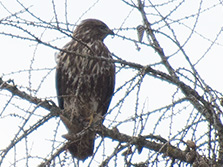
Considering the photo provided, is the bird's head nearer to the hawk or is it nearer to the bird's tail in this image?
the hawk

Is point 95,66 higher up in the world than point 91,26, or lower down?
lower down

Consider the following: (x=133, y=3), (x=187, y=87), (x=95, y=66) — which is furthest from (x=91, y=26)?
(x=187, y=87)

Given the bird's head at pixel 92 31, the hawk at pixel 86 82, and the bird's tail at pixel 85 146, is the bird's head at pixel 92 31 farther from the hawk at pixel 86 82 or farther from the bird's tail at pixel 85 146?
the bird's tail at pixel 85 146

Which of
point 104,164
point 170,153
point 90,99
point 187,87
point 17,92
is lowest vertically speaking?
point 104,164

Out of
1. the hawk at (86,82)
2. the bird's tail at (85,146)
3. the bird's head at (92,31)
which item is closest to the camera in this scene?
the bird's tail at (85,146)

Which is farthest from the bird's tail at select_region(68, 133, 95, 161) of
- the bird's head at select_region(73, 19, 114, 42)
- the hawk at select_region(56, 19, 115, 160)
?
the bird's head at select_region(73, 19, 114, 42)

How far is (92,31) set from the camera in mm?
5363

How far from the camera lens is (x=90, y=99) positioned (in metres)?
4.79

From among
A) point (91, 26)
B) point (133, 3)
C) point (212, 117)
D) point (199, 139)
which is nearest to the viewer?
point (212, 117)

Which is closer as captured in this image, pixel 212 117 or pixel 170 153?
pixel 212 117

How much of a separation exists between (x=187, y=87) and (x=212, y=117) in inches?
9.9

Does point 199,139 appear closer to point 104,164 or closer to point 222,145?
point 222,145

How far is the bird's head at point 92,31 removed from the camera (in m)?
5.31

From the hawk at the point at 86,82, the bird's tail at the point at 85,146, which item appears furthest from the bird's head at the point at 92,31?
the bird's tail at the point at 85,146
